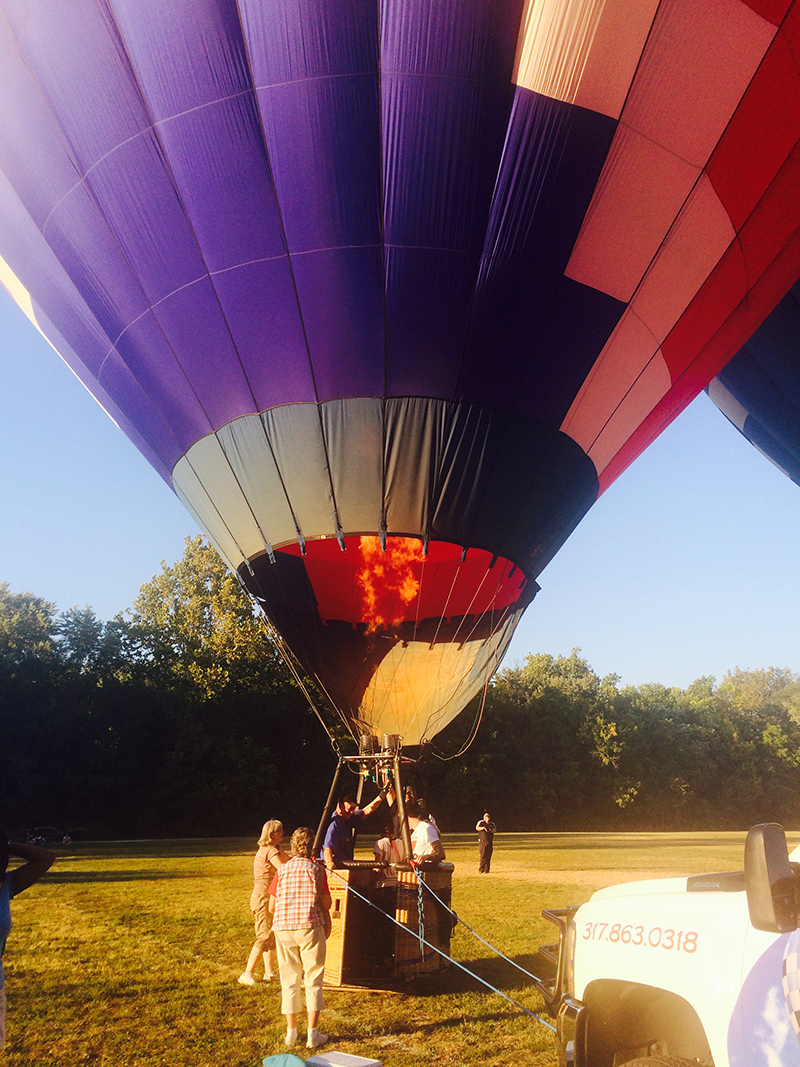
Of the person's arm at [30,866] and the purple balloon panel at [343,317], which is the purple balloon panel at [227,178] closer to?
the purple balloon panel at [343,317]

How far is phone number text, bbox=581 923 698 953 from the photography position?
2.41 metres

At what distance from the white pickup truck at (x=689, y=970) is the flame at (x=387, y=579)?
12.4 feet

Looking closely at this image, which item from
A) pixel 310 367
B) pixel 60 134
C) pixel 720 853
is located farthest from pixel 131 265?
pixel 720 853

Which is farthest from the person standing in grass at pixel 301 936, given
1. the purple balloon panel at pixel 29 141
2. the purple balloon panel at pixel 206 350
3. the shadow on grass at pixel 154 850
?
the shadow on grass at pixel 154 850

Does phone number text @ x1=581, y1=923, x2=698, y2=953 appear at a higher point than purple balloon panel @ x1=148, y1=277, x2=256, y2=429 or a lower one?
lower

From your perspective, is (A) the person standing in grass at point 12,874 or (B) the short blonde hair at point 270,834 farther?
(B) the short blonde hair at point 270,834

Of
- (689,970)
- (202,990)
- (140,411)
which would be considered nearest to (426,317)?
(140,411)

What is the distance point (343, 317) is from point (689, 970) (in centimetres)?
530

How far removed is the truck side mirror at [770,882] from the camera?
6.32ft

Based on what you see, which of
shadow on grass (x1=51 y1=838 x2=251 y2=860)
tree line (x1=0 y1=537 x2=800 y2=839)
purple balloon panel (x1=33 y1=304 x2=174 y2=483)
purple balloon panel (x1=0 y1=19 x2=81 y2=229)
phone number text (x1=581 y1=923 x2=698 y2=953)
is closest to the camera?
phone number text (x1=581 y1=923 x2=698 y2=953)

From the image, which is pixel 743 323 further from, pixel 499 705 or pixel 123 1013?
pixel 499 705

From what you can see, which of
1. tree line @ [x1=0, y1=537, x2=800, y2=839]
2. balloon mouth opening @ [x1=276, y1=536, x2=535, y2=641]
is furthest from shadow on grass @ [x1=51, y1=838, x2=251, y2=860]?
balloon mouth opening @ [x1=276, y1=536, x2=535, y2=641]

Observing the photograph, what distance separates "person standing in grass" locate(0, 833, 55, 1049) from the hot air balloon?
31.1 ft

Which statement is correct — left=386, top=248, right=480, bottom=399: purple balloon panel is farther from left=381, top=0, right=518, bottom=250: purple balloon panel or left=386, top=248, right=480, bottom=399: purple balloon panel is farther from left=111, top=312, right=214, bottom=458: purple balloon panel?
left=111, top=312, right=214, bottom=458: purple balloon panel
